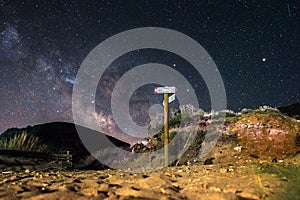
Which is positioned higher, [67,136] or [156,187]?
[67,136]

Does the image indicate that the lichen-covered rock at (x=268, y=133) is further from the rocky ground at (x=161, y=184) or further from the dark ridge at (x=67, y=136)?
the dark ridge at (x=67, y=136)

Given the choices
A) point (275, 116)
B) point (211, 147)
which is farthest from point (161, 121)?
point (275, 116)

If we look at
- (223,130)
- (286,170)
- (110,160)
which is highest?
(223,130)

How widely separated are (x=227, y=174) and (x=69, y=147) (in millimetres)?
13535

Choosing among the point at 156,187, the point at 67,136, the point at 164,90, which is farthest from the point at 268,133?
the point at 67,136

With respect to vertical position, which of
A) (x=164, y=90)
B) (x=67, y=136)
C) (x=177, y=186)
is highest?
(x=164, y=90)

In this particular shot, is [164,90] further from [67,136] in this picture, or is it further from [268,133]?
[67,136]

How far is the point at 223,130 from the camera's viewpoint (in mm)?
10867

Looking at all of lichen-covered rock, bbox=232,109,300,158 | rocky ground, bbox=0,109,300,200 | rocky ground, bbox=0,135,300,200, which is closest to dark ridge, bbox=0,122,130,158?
lichen-covered rock, bbox=232,109,300,158

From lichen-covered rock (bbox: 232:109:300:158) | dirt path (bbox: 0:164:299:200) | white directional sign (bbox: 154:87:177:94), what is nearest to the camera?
dirt path (bbox: 0:164:299:200)

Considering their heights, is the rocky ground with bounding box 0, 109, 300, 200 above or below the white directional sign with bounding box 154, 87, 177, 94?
below

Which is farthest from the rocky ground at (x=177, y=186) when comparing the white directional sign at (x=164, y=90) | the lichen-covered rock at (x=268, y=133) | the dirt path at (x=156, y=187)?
the white directional sign at (x=164, y=90)

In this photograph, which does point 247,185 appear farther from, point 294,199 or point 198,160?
point 198,160

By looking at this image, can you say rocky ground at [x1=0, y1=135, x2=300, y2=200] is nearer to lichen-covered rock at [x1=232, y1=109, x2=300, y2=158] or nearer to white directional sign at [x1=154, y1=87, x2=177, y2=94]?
lichen-covered rock at [x1=232, y1=109, x2=300, y2=158]
